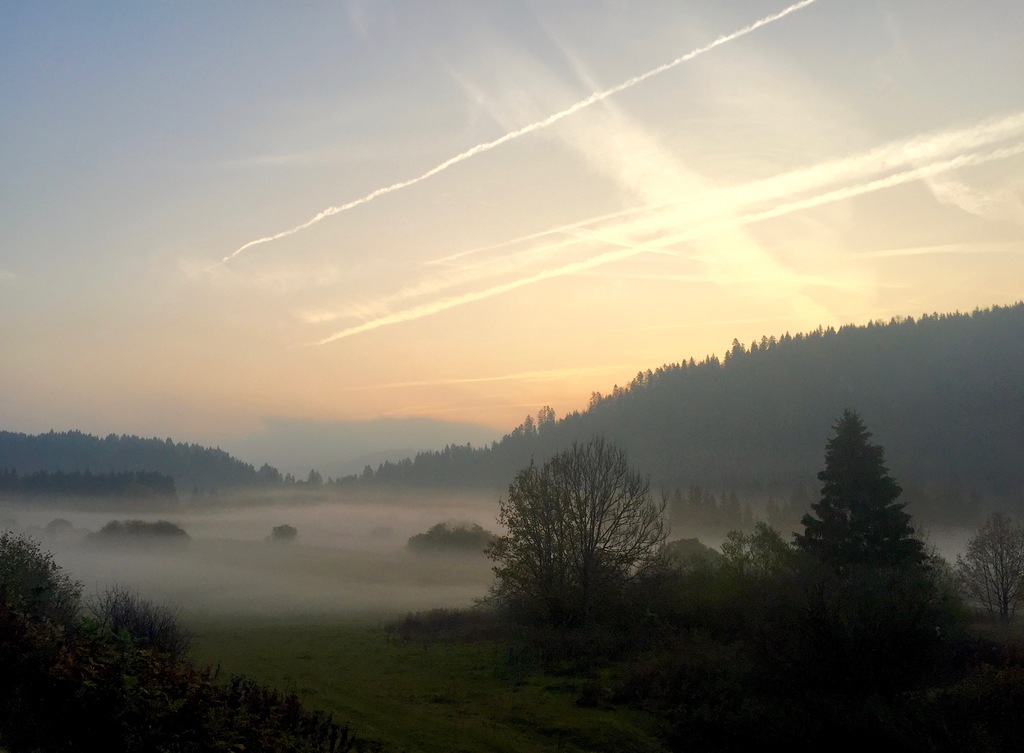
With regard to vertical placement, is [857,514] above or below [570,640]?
above

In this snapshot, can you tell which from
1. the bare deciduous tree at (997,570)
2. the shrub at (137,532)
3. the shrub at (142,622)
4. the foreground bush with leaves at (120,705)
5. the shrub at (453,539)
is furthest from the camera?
the shrub at (137,532)

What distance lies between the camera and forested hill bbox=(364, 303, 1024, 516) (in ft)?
512

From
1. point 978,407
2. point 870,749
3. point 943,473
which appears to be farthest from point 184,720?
point 978,407

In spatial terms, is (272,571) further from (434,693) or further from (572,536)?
(434,693)

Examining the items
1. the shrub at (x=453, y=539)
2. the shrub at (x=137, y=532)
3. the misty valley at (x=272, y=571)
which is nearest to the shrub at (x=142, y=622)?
the misty valley at (x=272, y=571)

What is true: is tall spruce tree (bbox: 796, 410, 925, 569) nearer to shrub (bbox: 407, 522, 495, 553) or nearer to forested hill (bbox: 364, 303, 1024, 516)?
shrub (bbox: 407, 522, 495, 553)

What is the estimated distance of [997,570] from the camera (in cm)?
5475

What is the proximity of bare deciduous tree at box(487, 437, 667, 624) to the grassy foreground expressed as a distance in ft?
14.9

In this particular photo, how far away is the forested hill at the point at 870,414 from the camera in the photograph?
15600 cm

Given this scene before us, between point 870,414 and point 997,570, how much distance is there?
127026 mm

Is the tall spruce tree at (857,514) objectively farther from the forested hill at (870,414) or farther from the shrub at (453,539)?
the forested hill at (870,414)

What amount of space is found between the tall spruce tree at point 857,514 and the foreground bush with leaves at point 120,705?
3583 centimetres

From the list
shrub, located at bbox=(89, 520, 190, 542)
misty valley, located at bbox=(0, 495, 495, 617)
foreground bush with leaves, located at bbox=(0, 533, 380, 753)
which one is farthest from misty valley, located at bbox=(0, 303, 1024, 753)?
shrub, located at bbox=(89, 520, 190, 542)

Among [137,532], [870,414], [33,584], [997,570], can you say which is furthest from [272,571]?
[870,414]
